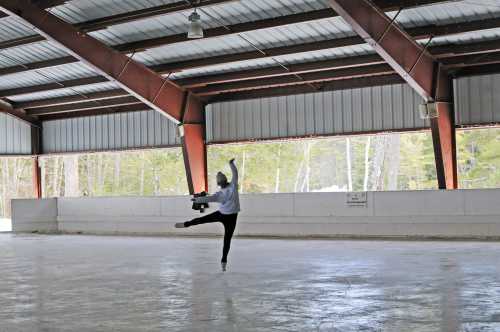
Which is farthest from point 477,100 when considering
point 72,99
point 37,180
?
point 37,180

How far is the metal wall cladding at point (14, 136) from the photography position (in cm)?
3472

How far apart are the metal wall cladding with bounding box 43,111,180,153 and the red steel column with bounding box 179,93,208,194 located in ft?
A: 4.99

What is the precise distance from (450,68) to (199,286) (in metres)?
15.2

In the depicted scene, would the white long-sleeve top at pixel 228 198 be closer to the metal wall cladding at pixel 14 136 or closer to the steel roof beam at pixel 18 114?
the steel roof beam at pixel 18 114

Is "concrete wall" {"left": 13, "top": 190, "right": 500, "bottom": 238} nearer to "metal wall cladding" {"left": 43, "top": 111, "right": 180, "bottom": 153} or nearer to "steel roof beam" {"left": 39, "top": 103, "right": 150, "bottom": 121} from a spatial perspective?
"metal wall cladding" {"left": 43, "top": 111, "right": 180, "bottom": 153}

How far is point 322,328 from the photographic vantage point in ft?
26.6

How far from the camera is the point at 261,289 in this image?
11.6 meters

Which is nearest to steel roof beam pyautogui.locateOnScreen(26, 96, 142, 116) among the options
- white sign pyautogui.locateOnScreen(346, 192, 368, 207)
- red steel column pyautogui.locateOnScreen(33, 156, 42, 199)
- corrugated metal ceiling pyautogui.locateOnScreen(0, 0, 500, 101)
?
red steel column pyautogui.locateOnScreen(33, 156, 42, 199)

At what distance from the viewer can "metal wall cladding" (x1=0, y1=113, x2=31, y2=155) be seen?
34719mm

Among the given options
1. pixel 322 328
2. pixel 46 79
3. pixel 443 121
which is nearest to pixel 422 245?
pixel 443 121

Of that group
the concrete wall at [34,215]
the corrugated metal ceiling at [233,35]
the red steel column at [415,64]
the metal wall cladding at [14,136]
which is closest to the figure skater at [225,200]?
the red steel column at [415,64]

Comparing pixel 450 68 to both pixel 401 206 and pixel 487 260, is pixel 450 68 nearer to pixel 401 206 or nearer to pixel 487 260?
pixel 401 206

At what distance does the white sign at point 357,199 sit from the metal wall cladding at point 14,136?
1897cm

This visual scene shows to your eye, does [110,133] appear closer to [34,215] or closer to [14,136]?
[34,215]
